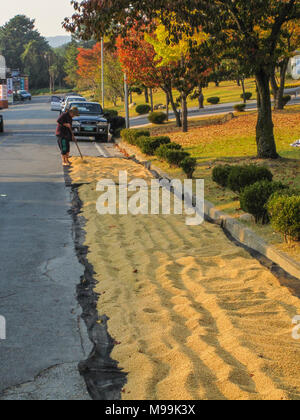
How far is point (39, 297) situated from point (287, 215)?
355 cm

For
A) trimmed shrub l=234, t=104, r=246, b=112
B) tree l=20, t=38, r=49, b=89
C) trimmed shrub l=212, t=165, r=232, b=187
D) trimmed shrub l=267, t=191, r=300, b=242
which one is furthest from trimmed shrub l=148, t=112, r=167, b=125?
tree l=20, t=38, r=49, b=89

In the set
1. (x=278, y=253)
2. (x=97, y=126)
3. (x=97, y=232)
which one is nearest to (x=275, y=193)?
(x=278, y=253)

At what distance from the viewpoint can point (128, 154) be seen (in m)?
24.5

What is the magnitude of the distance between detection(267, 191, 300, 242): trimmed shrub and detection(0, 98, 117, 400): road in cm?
284

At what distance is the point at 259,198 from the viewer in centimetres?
1032

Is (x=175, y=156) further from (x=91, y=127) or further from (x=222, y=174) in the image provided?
(x=91, y=127)

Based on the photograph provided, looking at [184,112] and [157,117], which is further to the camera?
[157,117]

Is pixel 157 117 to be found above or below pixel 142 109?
below

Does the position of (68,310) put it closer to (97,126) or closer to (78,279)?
(78,279)

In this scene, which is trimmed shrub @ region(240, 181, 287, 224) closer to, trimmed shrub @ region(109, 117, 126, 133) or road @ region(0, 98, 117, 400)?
road @ region(0, 98, 117, 400)

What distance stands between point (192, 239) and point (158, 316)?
354cm

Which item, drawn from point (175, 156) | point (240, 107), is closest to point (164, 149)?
point (175, 156)

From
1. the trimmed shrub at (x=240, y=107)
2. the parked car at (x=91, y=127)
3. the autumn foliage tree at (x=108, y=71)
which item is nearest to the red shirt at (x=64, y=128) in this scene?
the parked car at (x=91, y=127)

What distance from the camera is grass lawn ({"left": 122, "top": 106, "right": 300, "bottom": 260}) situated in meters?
12.3
